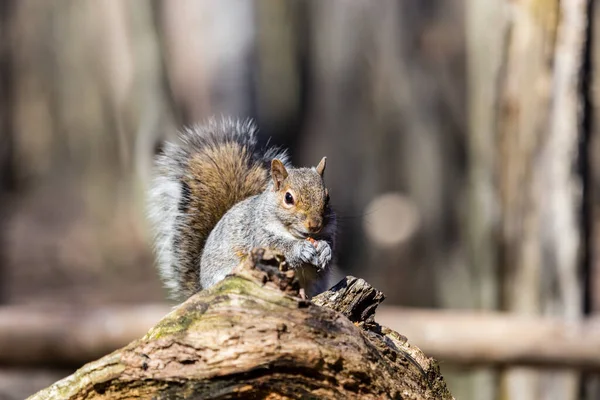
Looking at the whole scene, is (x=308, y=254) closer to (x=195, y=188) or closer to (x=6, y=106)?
(x=195, y=188)

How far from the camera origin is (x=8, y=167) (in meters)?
12.7

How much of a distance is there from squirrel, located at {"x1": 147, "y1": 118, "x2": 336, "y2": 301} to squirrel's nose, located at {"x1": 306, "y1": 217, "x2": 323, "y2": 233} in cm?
3

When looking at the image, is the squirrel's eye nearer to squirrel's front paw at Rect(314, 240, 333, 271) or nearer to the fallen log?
squirrel's front paw at Rect(314, 240, 333, 271)

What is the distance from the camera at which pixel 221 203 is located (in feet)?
8.41

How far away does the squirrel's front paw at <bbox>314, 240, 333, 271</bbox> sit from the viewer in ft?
6.84

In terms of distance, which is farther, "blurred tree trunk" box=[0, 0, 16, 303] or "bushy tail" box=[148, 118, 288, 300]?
"blurred tree trunk" box=[0, 0, 16, 303]

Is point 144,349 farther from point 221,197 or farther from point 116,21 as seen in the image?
point 116,21

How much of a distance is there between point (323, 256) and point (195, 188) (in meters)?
0.59

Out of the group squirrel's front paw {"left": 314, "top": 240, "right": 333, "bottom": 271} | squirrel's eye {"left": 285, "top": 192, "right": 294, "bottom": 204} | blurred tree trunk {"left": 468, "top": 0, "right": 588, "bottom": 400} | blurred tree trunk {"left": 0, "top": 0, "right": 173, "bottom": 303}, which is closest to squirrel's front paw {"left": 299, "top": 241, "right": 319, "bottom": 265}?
squirrel's front paw {"left": 314, "top": 240, "right": 333, "bottom": 271}

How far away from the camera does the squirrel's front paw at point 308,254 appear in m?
2.09

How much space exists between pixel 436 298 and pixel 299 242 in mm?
5063

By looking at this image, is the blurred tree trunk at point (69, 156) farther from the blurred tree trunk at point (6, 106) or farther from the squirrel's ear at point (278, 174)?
the squirrel's ear at point (278, 174)

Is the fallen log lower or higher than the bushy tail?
lower

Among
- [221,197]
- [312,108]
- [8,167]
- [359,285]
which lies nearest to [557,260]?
[221,197]
